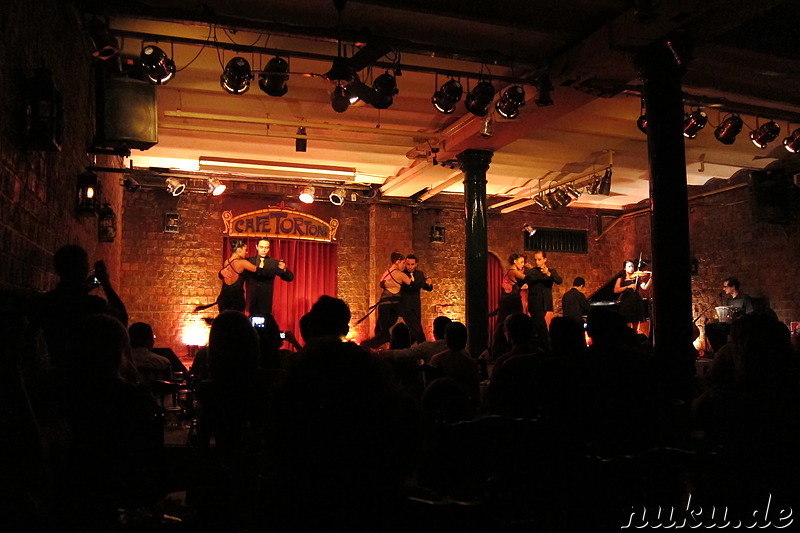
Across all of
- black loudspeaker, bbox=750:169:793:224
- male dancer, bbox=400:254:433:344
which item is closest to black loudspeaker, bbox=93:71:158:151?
male dancer, bbox=400:254:433:344

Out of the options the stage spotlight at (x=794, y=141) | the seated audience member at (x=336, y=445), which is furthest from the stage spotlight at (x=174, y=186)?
the seated audience member at (x=336, y=445)

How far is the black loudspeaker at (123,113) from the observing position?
5477 mm

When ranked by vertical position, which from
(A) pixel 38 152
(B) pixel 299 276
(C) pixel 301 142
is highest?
(C) pixel 301 142

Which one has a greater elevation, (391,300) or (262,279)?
(262,279)

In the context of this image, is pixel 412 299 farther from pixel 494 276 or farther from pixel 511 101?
pixel 511 101

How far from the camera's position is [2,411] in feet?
7.41

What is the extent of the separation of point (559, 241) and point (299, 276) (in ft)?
19.5

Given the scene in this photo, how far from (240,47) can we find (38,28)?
215 centimetres

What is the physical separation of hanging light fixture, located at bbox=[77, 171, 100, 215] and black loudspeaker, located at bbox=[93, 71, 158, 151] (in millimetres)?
322

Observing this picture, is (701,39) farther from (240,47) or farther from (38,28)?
(38,28)

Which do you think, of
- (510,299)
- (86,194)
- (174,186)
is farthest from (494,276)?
(86,194)

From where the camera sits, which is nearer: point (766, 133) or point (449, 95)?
point (449, 95)

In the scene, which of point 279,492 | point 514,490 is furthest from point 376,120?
point 279,492

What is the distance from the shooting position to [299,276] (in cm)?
1214
